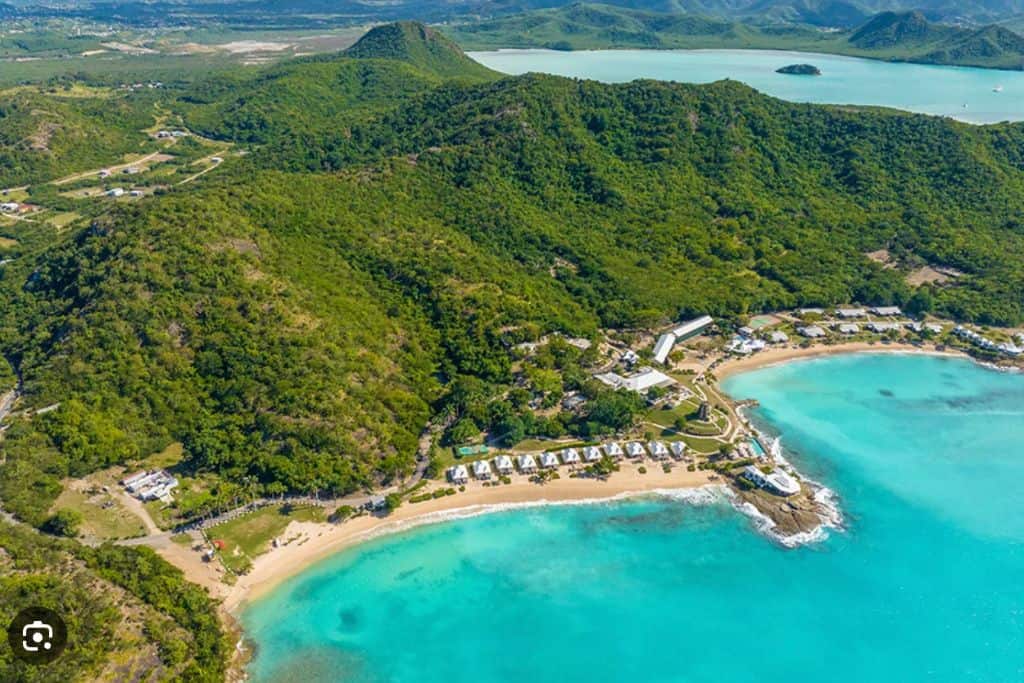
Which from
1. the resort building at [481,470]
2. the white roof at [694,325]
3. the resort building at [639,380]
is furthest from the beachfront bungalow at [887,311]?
the resort building at [481,470]

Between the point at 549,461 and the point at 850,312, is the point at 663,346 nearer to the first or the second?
the point at 549,461

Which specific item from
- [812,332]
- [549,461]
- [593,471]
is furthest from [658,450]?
[812,332]

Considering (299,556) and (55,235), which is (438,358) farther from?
(55,235)

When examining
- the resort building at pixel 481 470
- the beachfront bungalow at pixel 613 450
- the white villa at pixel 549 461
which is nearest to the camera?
the resort building at pixel 481 470

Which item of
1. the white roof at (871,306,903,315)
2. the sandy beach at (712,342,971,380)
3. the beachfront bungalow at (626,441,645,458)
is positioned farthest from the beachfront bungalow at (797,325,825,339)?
the beachfront bungalow at (626,441,645,458)

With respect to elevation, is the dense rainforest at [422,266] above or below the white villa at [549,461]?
above

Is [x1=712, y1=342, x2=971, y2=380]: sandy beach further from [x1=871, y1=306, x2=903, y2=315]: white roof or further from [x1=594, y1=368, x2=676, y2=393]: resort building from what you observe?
[x1=594, y1=368, x2=676, y2=393]: resort building

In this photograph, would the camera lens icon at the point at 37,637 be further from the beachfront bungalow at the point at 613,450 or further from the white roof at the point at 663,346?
the white roof at the point at 663,346

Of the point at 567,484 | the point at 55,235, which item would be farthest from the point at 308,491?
the point at 55,235
